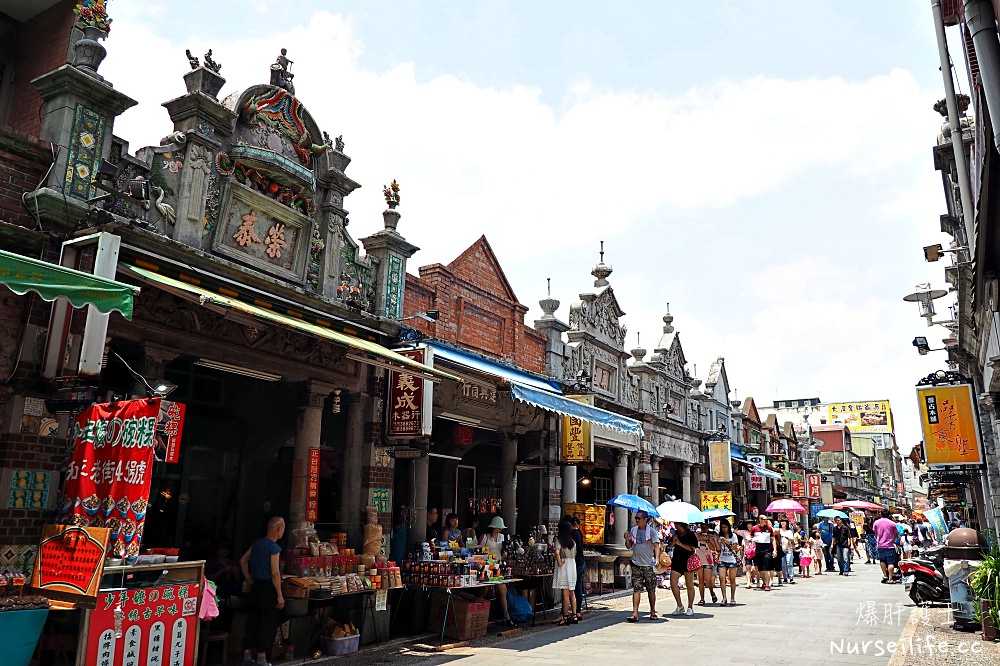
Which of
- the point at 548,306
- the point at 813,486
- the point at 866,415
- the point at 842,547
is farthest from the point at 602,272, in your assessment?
the point at 866,415

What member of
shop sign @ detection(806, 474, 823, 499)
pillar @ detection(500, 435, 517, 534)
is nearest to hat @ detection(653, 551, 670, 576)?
pillar @ detection(500, 435, 517, 534)

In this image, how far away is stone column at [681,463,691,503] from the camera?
86.3 ft

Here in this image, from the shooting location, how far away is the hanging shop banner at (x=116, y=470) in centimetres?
690

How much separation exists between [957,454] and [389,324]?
484 inches

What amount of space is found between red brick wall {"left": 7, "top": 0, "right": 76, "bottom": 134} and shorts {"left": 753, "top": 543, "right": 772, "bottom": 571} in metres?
18.4

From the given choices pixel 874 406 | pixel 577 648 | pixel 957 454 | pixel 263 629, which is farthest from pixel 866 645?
pixel 874 406

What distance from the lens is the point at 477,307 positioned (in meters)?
15.6

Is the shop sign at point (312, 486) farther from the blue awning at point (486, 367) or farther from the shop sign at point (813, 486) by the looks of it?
the shop sign at point (813, 486)

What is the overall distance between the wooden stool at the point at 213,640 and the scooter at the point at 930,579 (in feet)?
44.6

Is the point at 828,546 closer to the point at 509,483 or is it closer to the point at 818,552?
the point at 818,552

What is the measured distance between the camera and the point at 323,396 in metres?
11.4

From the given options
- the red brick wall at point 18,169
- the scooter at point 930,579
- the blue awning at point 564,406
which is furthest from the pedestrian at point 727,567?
the red brick wall at point 18,169

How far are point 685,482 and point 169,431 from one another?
71.6ft

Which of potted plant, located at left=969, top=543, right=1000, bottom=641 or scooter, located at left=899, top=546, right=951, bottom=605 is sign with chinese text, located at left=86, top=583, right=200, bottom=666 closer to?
potted plant, located at left=969, top=543, right=1000, bottom=641
